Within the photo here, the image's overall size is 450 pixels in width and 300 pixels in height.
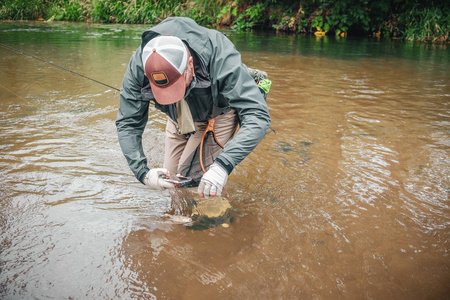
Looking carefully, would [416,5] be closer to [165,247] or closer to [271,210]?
[271,210]

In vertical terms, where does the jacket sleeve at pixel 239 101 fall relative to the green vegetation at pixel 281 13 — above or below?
below

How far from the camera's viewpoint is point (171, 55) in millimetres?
2031

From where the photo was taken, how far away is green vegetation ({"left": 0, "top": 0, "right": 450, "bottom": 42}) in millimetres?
14188

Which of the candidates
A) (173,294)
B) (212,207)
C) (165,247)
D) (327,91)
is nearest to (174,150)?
→ (212,207)

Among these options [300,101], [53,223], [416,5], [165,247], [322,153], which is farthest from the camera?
[416,5]

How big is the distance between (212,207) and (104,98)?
401 centimetres

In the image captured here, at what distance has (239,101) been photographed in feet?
7.37

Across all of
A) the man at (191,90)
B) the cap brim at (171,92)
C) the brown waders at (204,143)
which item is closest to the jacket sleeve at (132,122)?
the man at (191,90)

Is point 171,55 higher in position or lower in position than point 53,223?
higher

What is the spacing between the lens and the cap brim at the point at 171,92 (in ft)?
6.93

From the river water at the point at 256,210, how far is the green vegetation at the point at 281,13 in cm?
1040

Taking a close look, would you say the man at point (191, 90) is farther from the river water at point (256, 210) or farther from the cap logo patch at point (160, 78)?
the river water at point (256, 210)

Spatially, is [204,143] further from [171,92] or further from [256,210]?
[256,210]

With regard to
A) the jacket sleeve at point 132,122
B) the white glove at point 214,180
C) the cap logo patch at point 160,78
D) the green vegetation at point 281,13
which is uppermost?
the green vegetation at point 281,13
